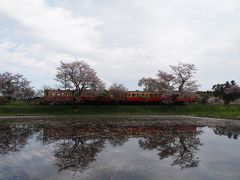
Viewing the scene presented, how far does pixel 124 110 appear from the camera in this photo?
52.5m

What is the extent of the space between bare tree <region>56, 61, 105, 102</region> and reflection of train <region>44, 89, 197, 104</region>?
1994mm

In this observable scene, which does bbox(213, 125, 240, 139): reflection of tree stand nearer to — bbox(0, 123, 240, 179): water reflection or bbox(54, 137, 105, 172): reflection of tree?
bbox(0, 123, 240, 179): water reflection

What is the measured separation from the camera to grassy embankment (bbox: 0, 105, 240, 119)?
46031 millimetres

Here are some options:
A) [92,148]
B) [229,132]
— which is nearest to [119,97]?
[229,132]

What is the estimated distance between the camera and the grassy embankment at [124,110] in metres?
46.0

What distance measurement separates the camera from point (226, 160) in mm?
13117

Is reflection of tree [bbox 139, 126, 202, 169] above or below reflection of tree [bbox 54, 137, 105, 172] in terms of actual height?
below

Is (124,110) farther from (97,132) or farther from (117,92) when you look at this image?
(97,132)

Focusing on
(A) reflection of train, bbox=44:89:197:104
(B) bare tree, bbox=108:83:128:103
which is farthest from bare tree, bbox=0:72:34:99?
(B) bare tree, bbox=108:83:128:103

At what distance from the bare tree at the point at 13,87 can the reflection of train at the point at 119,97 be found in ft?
12.2

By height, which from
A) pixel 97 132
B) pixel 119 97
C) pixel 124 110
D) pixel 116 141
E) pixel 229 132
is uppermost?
pixel 119 97

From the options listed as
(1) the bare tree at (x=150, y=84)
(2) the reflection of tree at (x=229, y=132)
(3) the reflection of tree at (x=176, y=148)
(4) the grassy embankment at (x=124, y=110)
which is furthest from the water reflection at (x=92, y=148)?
(1) the bare tree at (x=150, y=84)

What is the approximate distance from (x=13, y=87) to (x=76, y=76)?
40.5ft

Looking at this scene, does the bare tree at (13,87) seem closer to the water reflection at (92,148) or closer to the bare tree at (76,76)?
the bare tree at (76,76)
